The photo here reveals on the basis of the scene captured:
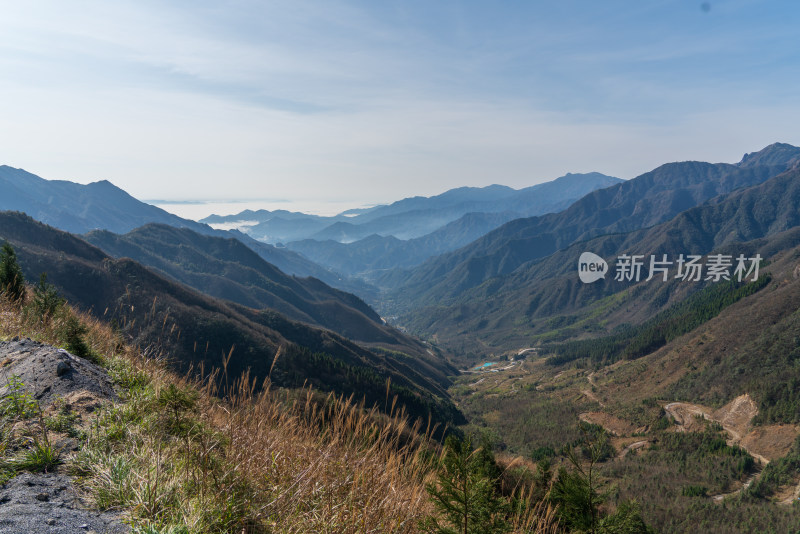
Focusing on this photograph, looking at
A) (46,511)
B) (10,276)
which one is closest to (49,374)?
(46,511)

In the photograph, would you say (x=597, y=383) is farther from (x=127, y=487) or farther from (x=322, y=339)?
(x=127, y=487)

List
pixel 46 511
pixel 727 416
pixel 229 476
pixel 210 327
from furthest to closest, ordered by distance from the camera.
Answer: pixel 727 416 → pixel 210 327 → pixel 229 476 → pixel 46 511

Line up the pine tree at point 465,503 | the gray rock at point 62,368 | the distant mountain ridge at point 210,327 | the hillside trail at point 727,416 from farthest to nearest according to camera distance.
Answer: the hillside trail at point 727,416 → the distant mountain ridge at point 210,327 → the gray rock at point 62,368 → the pine tree at point 465,503

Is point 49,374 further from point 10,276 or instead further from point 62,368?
point 10,276

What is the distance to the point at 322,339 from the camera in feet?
413

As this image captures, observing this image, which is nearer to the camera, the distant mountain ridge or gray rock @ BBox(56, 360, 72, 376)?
gray rock @ BBox(56, 360, 72, 376)

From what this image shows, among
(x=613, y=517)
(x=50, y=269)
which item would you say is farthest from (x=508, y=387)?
(x=613, y=517)

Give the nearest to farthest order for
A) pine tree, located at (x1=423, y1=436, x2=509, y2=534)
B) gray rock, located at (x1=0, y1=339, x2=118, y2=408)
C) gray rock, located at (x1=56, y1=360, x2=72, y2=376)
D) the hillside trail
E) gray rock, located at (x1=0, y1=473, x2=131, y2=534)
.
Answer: gray rock, located at (x1=0, y1=473, x2=131, y2=534) → pine tree, located at (x1=423, y1=436, x2=509, y2=534) → gray rock, located at (x1=0, y1=339, x2=118, y2=408) → gray rock, located at (x1=56, y1=360, x2=72, y2=376) → the hillside trail

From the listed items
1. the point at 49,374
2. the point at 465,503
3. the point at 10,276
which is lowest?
the point at 465,503

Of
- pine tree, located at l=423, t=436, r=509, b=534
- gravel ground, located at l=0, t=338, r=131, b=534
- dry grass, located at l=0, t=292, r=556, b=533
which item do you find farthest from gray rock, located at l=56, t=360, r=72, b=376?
pine tree, located at l=423, t=436, r=509, b=534

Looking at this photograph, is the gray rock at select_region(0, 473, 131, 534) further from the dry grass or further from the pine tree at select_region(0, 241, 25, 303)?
the pine tree at select_region(0, 241, 25, 303)

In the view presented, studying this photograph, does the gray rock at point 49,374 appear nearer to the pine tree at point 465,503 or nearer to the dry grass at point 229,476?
the dry grass at point 229,476

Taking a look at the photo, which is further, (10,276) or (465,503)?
(10,276)

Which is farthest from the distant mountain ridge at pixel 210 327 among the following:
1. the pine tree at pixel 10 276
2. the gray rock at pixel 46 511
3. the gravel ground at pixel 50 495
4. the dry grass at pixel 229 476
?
the gray rock at pixel 46 511
